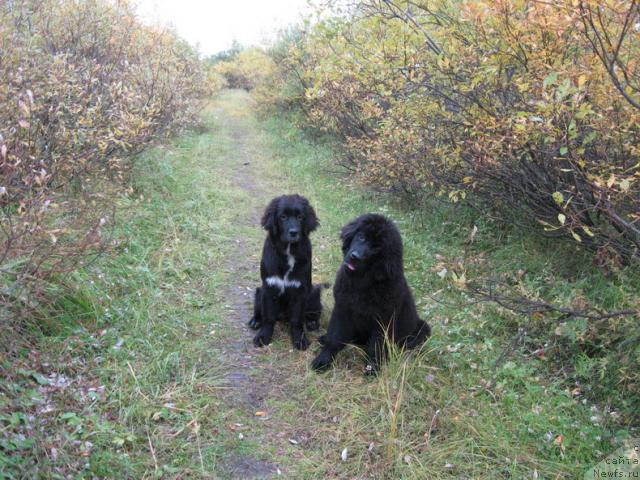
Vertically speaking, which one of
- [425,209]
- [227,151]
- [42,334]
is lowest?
[42,334]

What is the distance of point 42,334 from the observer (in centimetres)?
352

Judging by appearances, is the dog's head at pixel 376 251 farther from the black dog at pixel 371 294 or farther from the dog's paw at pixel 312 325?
the dog's paw at pixel 312 325

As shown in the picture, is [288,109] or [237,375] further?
[288,109]

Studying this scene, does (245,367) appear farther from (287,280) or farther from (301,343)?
(287,280)

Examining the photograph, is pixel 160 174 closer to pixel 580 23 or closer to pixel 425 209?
pixel 425 209

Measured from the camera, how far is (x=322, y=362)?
395 cm

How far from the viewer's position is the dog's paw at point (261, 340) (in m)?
4.38

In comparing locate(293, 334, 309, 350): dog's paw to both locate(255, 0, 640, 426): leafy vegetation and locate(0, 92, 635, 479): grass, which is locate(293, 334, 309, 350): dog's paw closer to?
locate(0, 92, 635, 479): grass

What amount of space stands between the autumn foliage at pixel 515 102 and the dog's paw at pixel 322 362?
2171mm

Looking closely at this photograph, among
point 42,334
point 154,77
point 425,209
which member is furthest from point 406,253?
point 154,77

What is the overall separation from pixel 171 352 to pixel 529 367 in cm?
317

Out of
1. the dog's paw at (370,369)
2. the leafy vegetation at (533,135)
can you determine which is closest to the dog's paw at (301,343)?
the dog's paw at (370,369)

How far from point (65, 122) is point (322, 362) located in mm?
4203

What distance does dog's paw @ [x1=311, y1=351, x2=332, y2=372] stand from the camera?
12.9 feet
